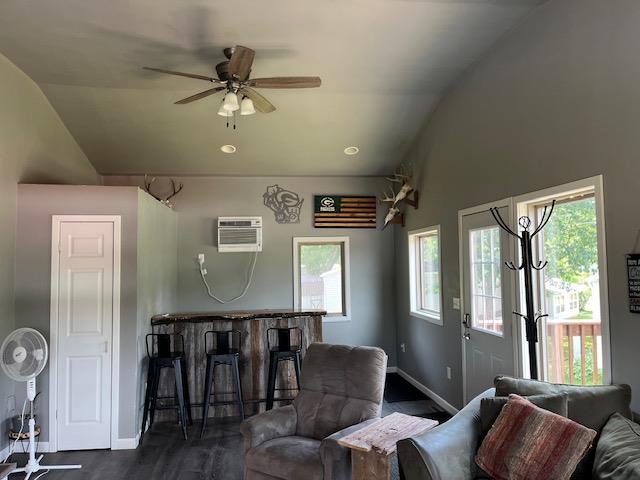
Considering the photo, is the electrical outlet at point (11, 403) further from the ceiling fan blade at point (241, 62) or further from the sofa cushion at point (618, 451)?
the sofa cushion at point (618, 451)

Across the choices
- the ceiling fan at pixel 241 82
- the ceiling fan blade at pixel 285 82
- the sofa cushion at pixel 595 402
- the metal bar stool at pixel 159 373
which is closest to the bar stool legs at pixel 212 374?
the metal bar stool at pixel 159 373

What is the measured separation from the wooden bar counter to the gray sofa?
7.97 feet

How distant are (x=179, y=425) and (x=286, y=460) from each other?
2.23 m

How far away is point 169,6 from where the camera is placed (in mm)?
2963

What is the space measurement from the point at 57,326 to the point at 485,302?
372 centimetres

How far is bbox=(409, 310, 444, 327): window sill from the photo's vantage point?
4.64m

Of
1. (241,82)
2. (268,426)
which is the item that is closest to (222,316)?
(268,426)

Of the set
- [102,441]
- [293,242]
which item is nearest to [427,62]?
[293,242]

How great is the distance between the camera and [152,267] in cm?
435

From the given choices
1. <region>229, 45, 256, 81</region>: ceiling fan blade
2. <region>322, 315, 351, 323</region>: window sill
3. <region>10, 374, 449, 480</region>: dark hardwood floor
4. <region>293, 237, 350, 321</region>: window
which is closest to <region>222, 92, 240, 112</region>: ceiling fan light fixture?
<region>229, 45, 256, 81</region>: ceiling fan blade

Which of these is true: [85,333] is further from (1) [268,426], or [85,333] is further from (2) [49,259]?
(1) [268,426]

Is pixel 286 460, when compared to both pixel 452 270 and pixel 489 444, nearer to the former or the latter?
pixel 489 444

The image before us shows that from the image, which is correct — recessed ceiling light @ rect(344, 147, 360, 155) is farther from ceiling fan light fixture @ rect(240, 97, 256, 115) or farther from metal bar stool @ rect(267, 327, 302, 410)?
metal bar stool @ rect(267, 327, 302, 410)

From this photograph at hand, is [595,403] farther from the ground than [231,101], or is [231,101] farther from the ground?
[231,101]
